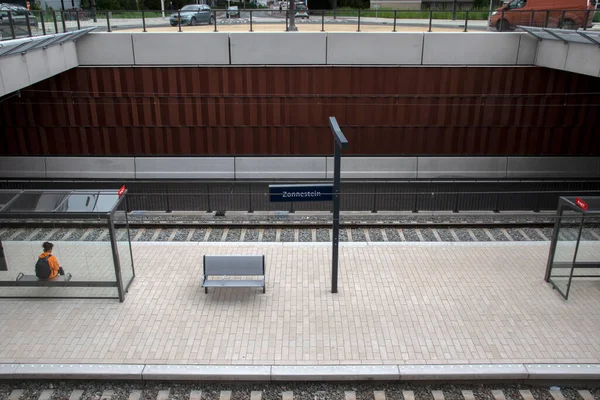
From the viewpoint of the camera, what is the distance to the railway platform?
7395 millimetres

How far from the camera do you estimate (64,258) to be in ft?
29.7

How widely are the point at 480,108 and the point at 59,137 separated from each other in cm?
1375

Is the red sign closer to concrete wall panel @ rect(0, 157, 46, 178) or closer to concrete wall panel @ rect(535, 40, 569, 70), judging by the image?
concrete wall panel @ rect(535, 40, 569, 70)

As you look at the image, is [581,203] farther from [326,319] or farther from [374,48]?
[374,48]

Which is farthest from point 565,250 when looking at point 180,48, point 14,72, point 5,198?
point 14,72

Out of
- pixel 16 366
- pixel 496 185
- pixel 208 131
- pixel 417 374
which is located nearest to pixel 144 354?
pixel 16 366

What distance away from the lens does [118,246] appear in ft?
29.1

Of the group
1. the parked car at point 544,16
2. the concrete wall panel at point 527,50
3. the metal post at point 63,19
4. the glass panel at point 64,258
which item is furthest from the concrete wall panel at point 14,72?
the concrete wall panel at point 527,50

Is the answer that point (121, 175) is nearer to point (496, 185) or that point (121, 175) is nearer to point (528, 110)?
point (496, 185)

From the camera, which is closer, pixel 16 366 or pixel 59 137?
pixel 16 366

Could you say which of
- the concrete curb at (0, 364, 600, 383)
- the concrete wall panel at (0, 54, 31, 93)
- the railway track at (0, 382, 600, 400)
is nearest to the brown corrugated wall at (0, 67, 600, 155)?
the concrete wall panel at (0, 54, 31, 93)

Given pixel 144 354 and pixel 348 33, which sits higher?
pixel 348 33

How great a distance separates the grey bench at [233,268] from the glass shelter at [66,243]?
5.32 feet

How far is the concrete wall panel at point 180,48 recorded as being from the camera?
14.0m
